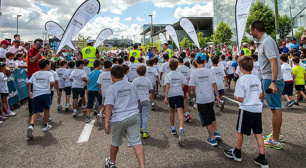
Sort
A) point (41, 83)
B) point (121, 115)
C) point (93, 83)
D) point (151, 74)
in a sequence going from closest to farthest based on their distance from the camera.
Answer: point (121, 115) < point (41, 83) < point (93, 83) < point (151, 74)

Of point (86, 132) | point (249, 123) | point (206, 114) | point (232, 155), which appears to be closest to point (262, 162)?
point (232, 155)

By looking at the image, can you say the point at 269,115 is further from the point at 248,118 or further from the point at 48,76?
the point at 48,76

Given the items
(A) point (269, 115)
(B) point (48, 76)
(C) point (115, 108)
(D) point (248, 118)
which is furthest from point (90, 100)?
(A) point (269, 115)

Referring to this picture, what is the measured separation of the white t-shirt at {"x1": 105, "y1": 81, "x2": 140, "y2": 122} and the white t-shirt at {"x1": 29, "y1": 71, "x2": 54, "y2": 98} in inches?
121

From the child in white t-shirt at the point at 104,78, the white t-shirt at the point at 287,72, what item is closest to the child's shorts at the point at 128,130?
the child in white t-shirt at the point at 104,78

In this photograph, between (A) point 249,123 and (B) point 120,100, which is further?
(A) point 249,123

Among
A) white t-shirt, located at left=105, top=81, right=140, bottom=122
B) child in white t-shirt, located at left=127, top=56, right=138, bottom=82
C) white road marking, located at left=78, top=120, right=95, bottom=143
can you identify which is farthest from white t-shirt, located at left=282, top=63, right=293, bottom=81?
white road marking, located at left=78, top=120, right=95, bottom=143

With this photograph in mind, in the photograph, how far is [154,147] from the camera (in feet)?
14.3

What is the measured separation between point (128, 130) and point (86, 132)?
8.38 feet

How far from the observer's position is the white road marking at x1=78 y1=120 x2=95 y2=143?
4.91 metres

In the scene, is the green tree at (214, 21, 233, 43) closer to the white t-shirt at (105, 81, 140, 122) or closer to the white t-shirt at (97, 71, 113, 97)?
the white t-shirt at (97, 71, 113, 97)

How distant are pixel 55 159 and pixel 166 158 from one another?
1.98 metres

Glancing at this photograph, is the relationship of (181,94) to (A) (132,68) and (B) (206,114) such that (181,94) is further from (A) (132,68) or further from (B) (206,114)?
(A) (132,68)

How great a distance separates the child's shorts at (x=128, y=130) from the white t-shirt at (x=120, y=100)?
6 cm
